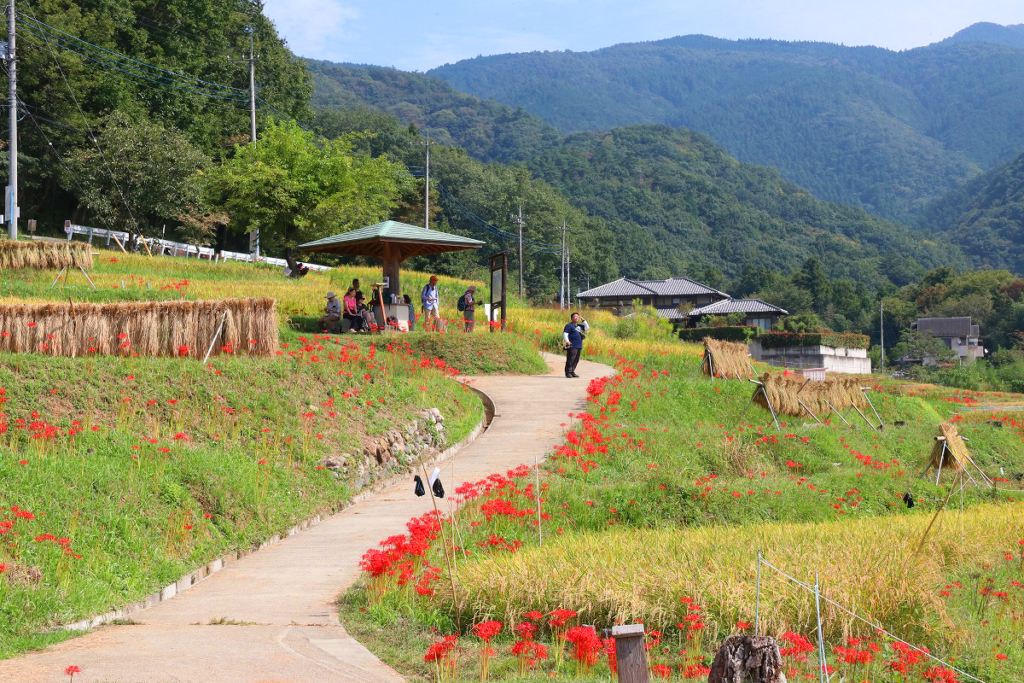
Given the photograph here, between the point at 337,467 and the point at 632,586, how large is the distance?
19.5 ft

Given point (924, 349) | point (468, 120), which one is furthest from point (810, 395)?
point (468, 120)

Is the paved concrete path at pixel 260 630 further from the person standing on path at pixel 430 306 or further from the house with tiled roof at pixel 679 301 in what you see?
the house with tiled roof at pixel 679 301

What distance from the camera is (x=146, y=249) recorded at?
126 ft

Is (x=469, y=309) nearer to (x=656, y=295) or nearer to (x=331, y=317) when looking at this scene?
(x=331, y=317)

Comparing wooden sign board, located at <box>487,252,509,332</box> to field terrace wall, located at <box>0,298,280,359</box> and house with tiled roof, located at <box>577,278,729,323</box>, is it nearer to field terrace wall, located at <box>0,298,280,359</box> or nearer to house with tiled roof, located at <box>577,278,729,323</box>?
field terrace wall, located at <box>0,298,280,359</box>

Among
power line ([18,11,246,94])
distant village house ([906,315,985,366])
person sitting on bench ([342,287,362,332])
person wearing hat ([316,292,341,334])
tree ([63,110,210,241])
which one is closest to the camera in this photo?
person sitting on bench ([342,287,362,332])

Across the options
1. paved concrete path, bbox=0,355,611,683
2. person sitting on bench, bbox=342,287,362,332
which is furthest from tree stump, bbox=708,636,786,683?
person sitting on bench, bbox=342,287,362,332

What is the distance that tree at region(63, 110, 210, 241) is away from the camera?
4344cm

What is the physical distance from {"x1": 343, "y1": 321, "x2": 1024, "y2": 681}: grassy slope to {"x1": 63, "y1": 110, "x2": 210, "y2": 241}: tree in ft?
106

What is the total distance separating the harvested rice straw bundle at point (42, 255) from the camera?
2352 centimetres

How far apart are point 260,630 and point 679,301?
3077 inches

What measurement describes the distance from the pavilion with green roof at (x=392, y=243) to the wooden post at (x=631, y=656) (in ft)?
67.2

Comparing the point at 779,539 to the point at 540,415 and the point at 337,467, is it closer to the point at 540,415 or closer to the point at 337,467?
the point at 337,467

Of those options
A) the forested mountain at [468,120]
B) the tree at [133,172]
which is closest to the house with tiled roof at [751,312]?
the tree at [133,172]
